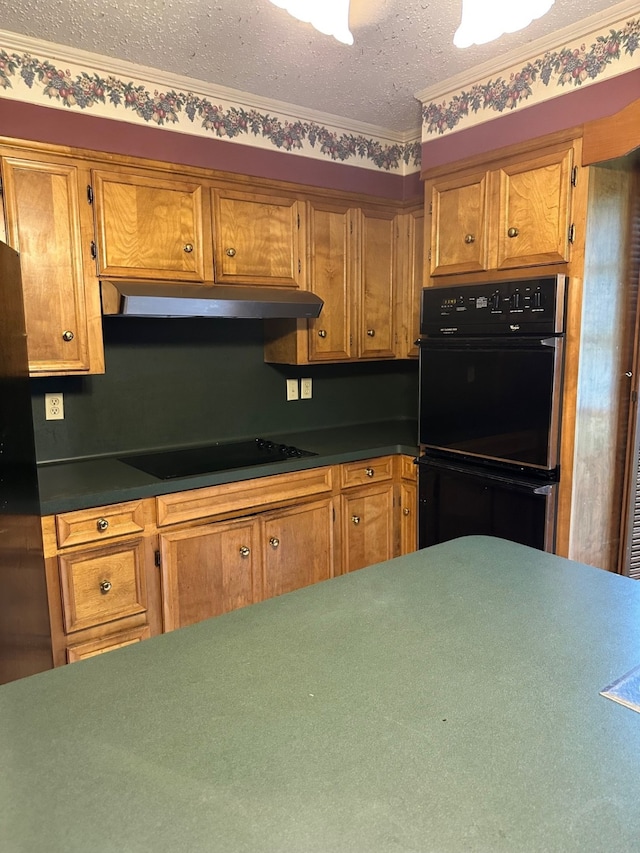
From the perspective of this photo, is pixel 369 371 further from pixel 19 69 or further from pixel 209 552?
pixel 19 69

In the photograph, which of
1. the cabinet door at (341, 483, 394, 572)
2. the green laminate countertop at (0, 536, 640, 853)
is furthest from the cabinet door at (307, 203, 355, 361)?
the green laminate countertop at (0, 536, 640, 853)

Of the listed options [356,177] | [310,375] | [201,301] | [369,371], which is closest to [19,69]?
[201,301]

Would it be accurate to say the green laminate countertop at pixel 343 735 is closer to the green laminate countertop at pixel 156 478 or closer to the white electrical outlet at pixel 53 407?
the green laminate countertop at pixel 156 478

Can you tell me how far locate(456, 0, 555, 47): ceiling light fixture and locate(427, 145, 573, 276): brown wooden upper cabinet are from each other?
1116 millimetres

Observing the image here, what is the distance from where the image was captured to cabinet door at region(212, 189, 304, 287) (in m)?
2.64

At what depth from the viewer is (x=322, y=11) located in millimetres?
1200

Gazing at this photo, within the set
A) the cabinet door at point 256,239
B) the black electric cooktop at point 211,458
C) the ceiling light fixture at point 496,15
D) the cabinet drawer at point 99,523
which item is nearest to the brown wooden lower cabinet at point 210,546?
the cabinet drawer at point 99,523

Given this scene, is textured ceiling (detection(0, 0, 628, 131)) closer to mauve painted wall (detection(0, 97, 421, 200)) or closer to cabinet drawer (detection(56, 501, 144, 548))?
mauve painted wall (detection(0, 97, 421, 200))

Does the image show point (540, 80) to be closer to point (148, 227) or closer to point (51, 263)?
point (148, 227)

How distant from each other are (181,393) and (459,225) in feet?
5.08

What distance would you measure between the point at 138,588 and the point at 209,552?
1.03 feet

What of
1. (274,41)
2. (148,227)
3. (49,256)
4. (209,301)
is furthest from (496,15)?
(49,256)

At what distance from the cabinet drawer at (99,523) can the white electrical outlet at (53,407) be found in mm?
643

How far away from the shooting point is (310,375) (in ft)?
11.1
